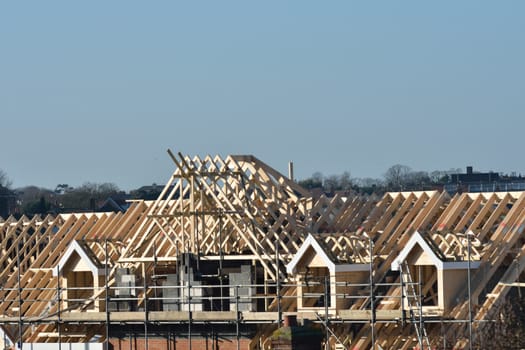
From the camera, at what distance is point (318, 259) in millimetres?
43906

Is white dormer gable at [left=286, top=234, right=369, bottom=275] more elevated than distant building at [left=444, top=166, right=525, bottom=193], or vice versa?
distant building at [left=444, top=166, right=525, bottom=193]

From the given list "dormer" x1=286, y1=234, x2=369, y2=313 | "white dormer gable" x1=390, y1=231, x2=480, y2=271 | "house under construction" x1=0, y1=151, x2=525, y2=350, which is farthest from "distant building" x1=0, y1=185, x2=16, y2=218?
"white dormer gable" x1=390, y1=231, x2=480, y2=271

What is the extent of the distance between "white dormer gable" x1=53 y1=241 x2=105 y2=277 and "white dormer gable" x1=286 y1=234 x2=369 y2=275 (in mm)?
6815

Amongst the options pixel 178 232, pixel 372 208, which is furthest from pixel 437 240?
pixel 178 232

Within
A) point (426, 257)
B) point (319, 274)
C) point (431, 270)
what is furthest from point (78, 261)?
point (426, 257)

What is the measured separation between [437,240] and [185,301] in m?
7.36

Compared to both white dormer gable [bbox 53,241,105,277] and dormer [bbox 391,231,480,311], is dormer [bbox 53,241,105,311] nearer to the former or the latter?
white dormer gable [bbox 53,241,105,277]

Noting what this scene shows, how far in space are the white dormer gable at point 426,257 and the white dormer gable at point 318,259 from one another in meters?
1.28

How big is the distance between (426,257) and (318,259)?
10.7 feet

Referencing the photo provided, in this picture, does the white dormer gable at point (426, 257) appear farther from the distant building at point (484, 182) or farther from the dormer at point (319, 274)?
the distant building at point (484, 182)

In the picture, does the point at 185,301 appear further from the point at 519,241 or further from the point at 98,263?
the point at 519,241

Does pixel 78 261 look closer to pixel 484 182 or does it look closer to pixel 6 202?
pixel 484 182

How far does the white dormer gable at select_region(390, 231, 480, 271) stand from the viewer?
41312 millimetres

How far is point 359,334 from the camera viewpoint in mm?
42312
